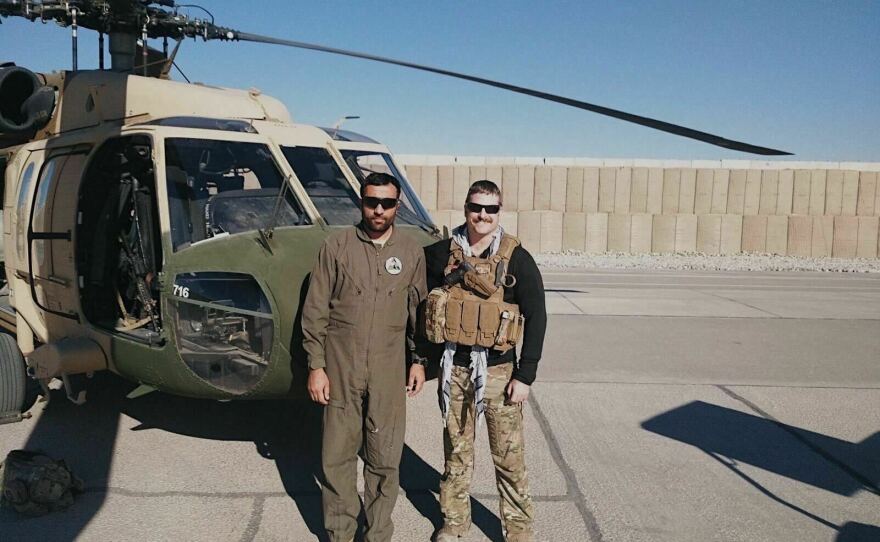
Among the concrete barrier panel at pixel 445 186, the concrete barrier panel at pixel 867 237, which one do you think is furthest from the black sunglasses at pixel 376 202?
the concrete barrier panel at pixel 867 237

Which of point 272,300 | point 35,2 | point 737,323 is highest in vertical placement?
point 35,2

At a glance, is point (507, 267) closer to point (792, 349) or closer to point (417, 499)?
point (417, 499)

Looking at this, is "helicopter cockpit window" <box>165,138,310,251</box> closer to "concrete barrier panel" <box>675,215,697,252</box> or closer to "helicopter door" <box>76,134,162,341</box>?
"helicopter door" <box>76,134,162,341</box>

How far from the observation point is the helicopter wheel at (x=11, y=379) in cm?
481

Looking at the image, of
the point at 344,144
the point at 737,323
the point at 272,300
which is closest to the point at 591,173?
the point at 737,323

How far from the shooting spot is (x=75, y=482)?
3.65 meters

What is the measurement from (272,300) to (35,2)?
9.99 feet

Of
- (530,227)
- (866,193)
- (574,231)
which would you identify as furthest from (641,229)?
(866,193)

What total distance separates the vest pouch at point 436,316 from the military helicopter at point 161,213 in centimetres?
80

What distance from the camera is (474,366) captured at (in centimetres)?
311

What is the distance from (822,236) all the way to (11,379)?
22154 millimetres

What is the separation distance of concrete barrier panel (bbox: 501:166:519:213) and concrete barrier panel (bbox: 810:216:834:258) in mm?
9266

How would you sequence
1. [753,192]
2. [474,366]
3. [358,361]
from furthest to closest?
[753,192] < [474,366] < [358,361]

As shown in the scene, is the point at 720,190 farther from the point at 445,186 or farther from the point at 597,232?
the point at 445,186
